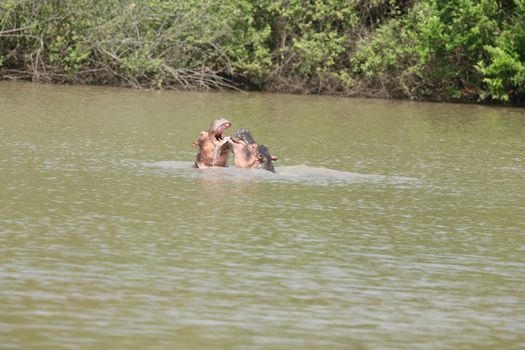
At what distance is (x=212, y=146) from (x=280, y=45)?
69.0 ft

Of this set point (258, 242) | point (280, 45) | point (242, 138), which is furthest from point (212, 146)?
point (280, 45)

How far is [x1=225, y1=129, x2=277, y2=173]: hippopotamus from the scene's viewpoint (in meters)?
17.5

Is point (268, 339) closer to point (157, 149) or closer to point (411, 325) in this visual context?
point (411, 325)

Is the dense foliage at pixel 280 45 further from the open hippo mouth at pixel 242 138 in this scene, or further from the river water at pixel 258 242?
the open hippo mouth at pixel 242 138

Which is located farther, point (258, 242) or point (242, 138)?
point (242, 138)

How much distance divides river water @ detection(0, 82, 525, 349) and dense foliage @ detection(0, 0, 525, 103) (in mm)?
10594

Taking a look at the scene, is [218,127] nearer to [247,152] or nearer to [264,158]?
[247,152]

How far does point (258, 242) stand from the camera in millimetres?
12102

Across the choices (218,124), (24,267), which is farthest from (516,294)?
(218,124)

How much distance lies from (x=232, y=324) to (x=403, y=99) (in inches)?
1139

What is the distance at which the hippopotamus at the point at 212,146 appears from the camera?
17.6m

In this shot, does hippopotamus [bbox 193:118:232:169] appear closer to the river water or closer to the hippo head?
the river water

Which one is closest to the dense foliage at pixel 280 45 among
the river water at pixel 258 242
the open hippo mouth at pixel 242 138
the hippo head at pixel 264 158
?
the river water at pixel 258 242

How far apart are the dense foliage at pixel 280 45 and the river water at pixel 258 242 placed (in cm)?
1059
